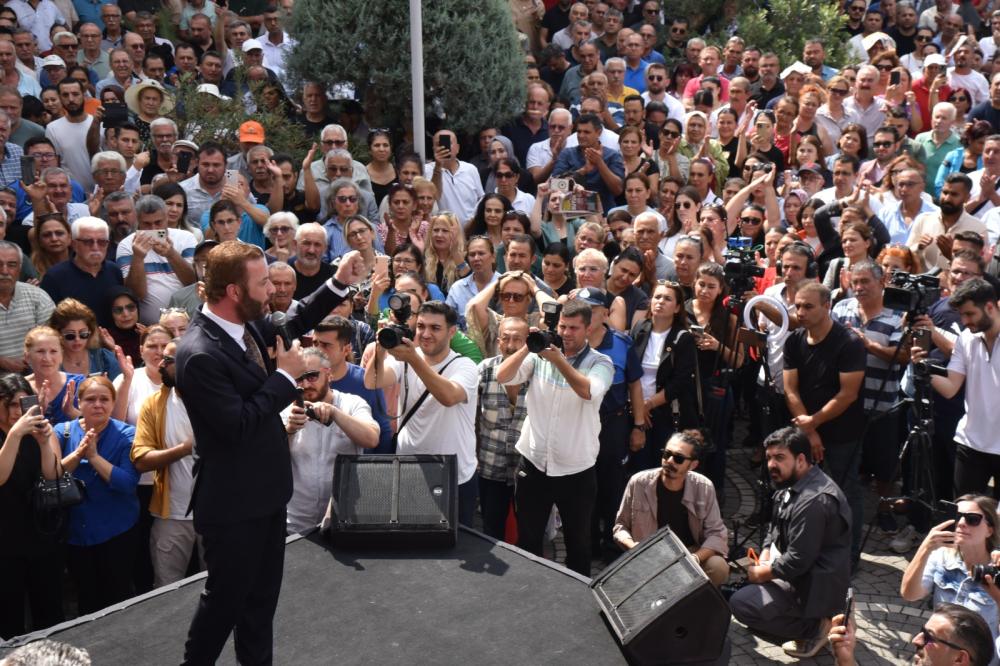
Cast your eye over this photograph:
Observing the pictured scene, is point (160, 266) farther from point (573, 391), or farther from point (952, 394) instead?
point (952, 394)

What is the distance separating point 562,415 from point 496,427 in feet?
1.87

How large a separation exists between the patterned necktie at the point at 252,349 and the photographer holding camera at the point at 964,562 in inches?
124

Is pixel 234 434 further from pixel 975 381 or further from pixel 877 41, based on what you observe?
pixel 877 41

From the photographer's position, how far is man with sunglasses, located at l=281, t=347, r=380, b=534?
5.43 m

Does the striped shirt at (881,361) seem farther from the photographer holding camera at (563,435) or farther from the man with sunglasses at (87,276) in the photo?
the man with sunglasses at (87,276)

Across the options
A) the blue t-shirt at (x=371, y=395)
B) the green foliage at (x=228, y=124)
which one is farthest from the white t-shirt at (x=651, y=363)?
the green foliage at (x=228, y=124)

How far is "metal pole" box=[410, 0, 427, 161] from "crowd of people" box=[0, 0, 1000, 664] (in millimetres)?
195

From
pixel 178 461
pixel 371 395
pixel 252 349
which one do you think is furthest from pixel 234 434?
pixel 371 395

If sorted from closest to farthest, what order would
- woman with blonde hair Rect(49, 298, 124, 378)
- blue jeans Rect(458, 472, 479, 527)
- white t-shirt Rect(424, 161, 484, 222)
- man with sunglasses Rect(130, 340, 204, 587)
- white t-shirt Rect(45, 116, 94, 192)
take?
man with sunglasses Rect(130, 340, 204, 587), blue jeans Rect(458, 472, 479, 527), woman with blonde hair Rect(49, 298, 124, 378), white t-shirt Rect(45, 116, 94, 192), white t-shirt Rect(424, 161, 484, 222)

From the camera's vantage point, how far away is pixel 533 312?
657 cm

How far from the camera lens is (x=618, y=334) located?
6.36 meters

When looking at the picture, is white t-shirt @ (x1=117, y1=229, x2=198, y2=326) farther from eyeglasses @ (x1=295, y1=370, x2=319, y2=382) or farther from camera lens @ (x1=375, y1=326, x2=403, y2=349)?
camera lens @ (x1=375, y1=326, x2=403, y2=349)

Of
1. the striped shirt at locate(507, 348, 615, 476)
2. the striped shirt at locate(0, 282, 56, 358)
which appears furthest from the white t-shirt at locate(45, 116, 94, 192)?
the striped shirt at locate(507, 348, 615, 476)

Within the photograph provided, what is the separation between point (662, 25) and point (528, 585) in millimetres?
10033
